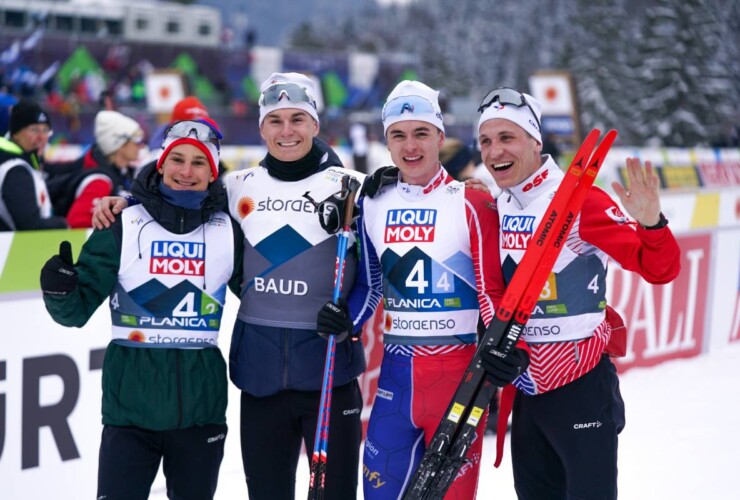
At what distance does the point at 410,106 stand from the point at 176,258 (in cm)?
110

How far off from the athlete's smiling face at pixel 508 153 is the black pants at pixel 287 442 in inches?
43.3

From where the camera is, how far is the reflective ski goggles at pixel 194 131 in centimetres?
327

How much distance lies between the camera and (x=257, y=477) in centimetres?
338

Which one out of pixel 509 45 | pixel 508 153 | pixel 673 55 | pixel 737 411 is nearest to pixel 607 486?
pixel 508 153

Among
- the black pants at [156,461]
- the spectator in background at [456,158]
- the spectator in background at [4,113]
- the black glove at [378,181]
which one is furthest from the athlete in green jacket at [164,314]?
the spectator in background at [4,113]

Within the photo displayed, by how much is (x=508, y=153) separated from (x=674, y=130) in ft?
102

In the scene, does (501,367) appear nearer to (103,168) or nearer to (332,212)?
(332,212)

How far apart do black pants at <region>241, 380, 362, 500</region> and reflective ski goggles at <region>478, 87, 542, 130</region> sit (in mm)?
1308

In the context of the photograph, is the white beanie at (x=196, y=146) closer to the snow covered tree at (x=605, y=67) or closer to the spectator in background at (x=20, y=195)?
the spectator in background at (x=20, y=195)

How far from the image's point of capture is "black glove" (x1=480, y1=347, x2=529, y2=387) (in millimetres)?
2959

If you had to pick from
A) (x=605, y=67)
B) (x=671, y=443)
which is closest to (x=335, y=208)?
(x=671, y=443)

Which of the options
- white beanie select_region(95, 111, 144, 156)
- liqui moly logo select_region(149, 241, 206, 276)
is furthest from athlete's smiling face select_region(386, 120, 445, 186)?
white beanie select_region(95, 111, 144, 156)

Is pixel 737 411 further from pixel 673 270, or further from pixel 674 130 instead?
pixel 674 130

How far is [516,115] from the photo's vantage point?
3238mm
